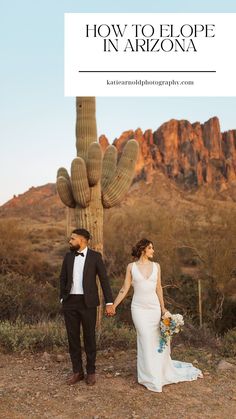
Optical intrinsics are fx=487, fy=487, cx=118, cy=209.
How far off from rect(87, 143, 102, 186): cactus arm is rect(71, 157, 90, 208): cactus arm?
0.21 m

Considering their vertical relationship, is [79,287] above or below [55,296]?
above

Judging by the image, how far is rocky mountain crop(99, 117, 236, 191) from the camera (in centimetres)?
8418

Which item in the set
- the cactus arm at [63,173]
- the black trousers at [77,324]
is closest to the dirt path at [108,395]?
the black trousers at [77,324]

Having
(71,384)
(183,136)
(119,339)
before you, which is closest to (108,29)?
(119,339)

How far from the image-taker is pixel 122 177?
10.7 meters

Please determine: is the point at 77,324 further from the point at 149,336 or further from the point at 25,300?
the point at 25,300

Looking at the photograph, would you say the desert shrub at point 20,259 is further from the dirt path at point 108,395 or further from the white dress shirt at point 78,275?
the white dress shirt at point 78,275

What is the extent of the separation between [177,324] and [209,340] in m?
2.32

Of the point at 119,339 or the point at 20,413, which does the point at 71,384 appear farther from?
the point at 119,339

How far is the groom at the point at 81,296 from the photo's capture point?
5410mm

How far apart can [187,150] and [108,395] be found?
293 ft

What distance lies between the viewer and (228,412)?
492 centimetres

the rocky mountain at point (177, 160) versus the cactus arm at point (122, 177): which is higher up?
the rocky mountain at point (177, 160)

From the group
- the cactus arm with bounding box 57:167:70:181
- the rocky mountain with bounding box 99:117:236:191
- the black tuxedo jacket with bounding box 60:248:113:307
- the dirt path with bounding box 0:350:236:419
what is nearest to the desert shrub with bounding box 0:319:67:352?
the dirt path with bounding box 0:350:236:419
